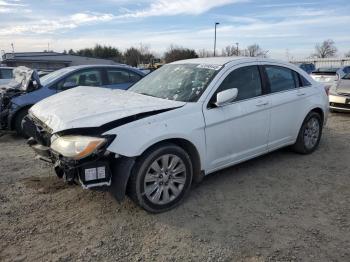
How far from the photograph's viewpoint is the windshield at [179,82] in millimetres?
4336

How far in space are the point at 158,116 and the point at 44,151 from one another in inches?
51.3

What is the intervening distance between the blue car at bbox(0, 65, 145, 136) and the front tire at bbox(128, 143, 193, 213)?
4519mm

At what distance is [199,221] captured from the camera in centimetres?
372

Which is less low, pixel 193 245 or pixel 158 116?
pixel 158 116

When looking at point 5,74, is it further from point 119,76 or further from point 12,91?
point 119,76

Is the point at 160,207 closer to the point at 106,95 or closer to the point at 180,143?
the point at 180,143

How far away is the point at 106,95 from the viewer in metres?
4.55

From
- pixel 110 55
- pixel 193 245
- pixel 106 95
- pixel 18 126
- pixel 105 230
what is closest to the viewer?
pixel 193 245

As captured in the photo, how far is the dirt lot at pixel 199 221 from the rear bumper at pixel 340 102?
15.6 feet

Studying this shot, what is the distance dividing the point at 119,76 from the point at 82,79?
35.8 inches

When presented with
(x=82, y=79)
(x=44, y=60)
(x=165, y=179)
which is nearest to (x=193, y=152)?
(x=165, y=179)

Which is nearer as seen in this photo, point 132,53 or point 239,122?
point 239,122

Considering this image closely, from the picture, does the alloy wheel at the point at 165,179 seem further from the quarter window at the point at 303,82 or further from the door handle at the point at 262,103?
the quarter window at the point at 303,82

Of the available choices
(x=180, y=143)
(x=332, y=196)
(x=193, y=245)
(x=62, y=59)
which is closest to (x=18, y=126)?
(x=180, y=143)
